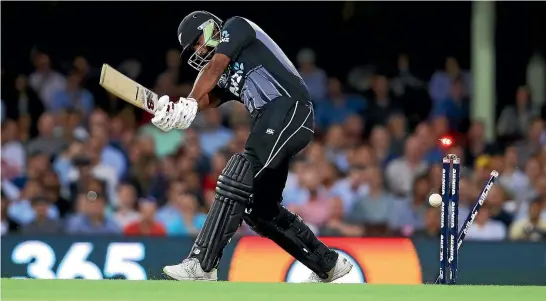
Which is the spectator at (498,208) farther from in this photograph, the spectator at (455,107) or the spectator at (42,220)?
the spectator at (42,220)

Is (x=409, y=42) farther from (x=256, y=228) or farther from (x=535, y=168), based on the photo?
(x=256, y=228)

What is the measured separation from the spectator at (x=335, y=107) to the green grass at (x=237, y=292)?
7.50 metres

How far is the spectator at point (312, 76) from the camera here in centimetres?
1509

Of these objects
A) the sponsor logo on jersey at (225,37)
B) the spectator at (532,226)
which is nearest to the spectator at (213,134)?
the spectator at (532,226)

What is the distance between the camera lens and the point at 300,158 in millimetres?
13359

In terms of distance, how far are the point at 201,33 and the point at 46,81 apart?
296 inches

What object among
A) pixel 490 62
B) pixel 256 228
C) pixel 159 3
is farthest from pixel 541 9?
pixel 256 228

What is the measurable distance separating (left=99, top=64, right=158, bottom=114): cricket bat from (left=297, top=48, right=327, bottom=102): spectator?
7549 millimetres

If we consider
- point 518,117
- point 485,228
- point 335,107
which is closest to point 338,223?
point 485,228

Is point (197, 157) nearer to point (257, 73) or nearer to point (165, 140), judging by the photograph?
point (165, 140)

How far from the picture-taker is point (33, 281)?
735 cm

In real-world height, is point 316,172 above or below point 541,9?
below

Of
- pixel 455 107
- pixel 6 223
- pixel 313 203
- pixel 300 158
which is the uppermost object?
pixel 455 107

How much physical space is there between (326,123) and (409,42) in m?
2.82
